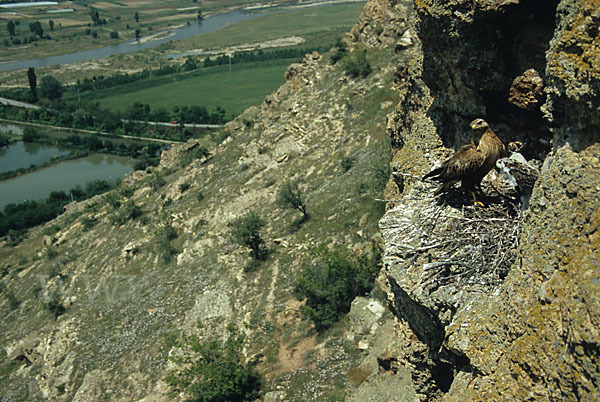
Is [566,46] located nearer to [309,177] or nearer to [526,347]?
[526,347]

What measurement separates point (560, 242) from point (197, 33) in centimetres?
20553

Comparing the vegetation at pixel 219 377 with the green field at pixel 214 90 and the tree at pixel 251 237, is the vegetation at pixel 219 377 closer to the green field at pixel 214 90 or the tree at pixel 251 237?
the tree at pixel 251 237

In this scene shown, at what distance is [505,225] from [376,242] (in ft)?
42.8

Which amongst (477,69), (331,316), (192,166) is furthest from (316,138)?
(477,69)

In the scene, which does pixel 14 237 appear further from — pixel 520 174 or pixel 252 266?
pixel 520 174

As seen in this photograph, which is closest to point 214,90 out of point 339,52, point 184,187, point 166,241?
point 339,52

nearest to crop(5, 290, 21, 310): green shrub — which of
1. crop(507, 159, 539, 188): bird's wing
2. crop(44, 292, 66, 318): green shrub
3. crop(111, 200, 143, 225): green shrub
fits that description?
crop(44, 292, 66, 318): green shrub

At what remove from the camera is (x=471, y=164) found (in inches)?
233

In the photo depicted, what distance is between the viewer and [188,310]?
24.4m

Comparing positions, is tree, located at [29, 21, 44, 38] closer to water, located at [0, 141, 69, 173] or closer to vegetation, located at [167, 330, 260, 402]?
water, located at [0, 141, 69, 173]

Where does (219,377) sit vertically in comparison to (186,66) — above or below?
above

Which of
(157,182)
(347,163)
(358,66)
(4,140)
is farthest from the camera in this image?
(4,140)

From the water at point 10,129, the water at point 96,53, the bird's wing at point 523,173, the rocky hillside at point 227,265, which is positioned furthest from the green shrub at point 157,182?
the water at point 96,53

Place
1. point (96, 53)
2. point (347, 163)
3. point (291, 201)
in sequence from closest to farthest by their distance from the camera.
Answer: point (291, 201), point (347, 163), point (96, 53)
